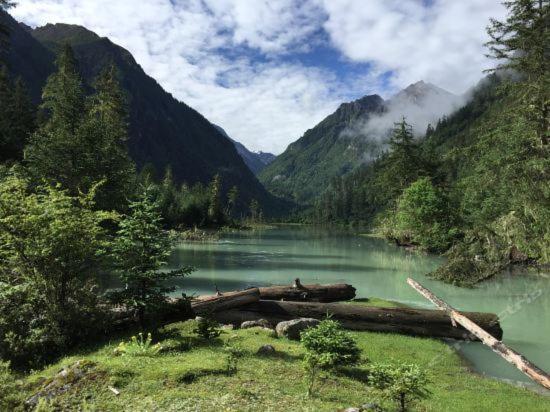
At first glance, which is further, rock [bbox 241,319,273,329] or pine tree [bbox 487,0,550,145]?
pine tree [bbox 487,0,550,145]

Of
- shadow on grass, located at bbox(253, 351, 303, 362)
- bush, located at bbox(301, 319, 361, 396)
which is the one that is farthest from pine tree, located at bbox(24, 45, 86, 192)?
bush, located at bbox(301, 319, 361, 396)

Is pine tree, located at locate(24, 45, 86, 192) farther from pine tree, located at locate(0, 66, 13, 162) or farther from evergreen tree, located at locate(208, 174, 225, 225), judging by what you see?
evergreen tree, located at locate(208, 174, 225, 225)

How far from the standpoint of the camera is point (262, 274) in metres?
39.3

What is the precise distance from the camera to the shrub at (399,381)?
8844mm

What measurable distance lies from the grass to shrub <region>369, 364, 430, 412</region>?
0.62 m

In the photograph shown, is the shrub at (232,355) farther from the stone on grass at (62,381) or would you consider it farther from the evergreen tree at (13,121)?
the evergreen tree at (13,121)

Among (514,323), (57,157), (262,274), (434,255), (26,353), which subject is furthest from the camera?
(434,255)

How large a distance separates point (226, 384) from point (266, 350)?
3.19m

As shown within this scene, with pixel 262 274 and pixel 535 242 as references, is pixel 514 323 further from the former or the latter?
pixel 262 274

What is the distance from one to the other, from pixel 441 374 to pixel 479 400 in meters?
2.40

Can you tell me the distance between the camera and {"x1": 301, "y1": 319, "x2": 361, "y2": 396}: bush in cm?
1122

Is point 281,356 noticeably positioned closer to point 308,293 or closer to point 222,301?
point 222,301

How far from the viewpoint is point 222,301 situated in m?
18.2

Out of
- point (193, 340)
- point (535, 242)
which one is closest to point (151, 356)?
point (193, 340)
